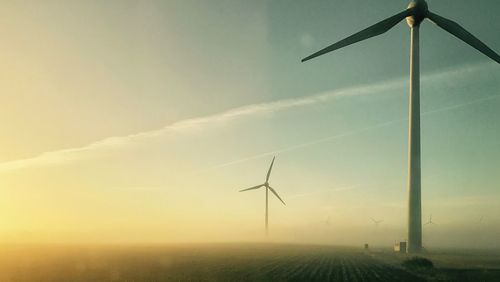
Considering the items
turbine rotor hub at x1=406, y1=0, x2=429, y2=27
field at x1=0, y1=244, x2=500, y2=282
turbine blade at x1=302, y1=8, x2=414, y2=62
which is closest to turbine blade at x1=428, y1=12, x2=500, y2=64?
turbine rotor hub at x1=406, y1=0, x2=429, y2=27

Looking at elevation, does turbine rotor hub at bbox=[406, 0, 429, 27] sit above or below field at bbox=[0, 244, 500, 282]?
above

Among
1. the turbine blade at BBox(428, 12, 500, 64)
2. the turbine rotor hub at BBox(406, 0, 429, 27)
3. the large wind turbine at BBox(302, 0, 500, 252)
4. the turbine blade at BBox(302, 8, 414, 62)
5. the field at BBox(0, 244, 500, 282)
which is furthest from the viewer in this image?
the turbine rotor hub at BBox(406, 0, 429, 27)

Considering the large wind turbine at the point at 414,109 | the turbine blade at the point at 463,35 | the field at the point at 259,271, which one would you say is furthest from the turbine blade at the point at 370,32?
the field at the point at 259,271

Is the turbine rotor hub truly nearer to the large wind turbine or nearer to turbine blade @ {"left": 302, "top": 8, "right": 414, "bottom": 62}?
turbine blade @ {"left": 302, "top": 8, "right": 414, "bottom": 62}

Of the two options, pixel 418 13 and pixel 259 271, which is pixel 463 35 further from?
pixel 259 271

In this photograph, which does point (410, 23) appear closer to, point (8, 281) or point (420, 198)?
point (420, 198)
